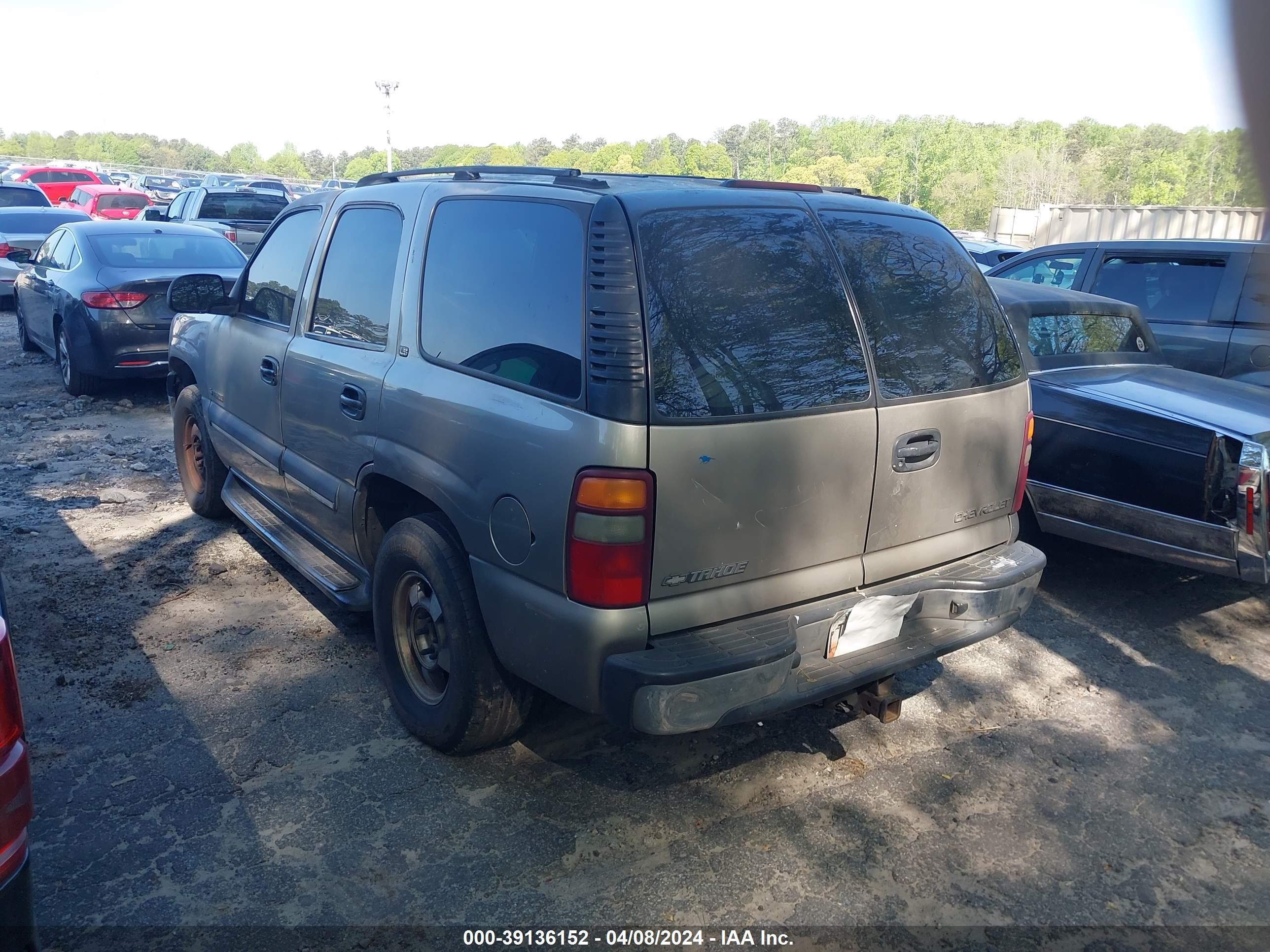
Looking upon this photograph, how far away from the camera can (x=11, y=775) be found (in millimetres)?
2160

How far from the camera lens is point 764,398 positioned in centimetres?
294

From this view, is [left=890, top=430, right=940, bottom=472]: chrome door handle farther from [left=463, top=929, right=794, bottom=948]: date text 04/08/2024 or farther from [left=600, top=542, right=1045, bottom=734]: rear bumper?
[left=463, top=929, right=794, bottom=948]: date text 04/08/2024

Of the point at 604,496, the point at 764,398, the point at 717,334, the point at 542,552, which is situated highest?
the point at 717,334

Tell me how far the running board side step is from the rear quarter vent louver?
1.67m

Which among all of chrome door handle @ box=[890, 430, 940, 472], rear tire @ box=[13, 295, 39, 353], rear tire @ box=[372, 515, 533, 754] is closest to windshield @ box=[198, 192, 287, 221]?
rear tire @ box=[13, 295, 39, 353]

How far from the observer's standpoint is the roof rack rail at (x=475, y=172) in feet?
11.4

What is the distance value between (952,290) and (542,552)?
182cm

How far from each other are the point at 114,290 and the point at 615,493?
7.66 m

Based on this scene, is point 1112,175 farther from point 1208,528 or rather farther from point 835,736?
point 1208,528

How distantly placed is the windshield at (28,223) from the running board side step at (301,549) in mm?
12045

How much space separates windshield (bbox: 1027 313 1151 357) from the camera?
573cm

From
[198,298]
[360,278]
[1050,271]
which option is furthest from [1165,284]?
[198,298]

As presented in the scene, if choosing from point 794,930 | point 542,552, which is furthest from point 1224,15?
point 794,930

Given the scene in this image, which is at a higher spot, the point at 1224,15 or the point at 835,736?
the point at 1224,15
